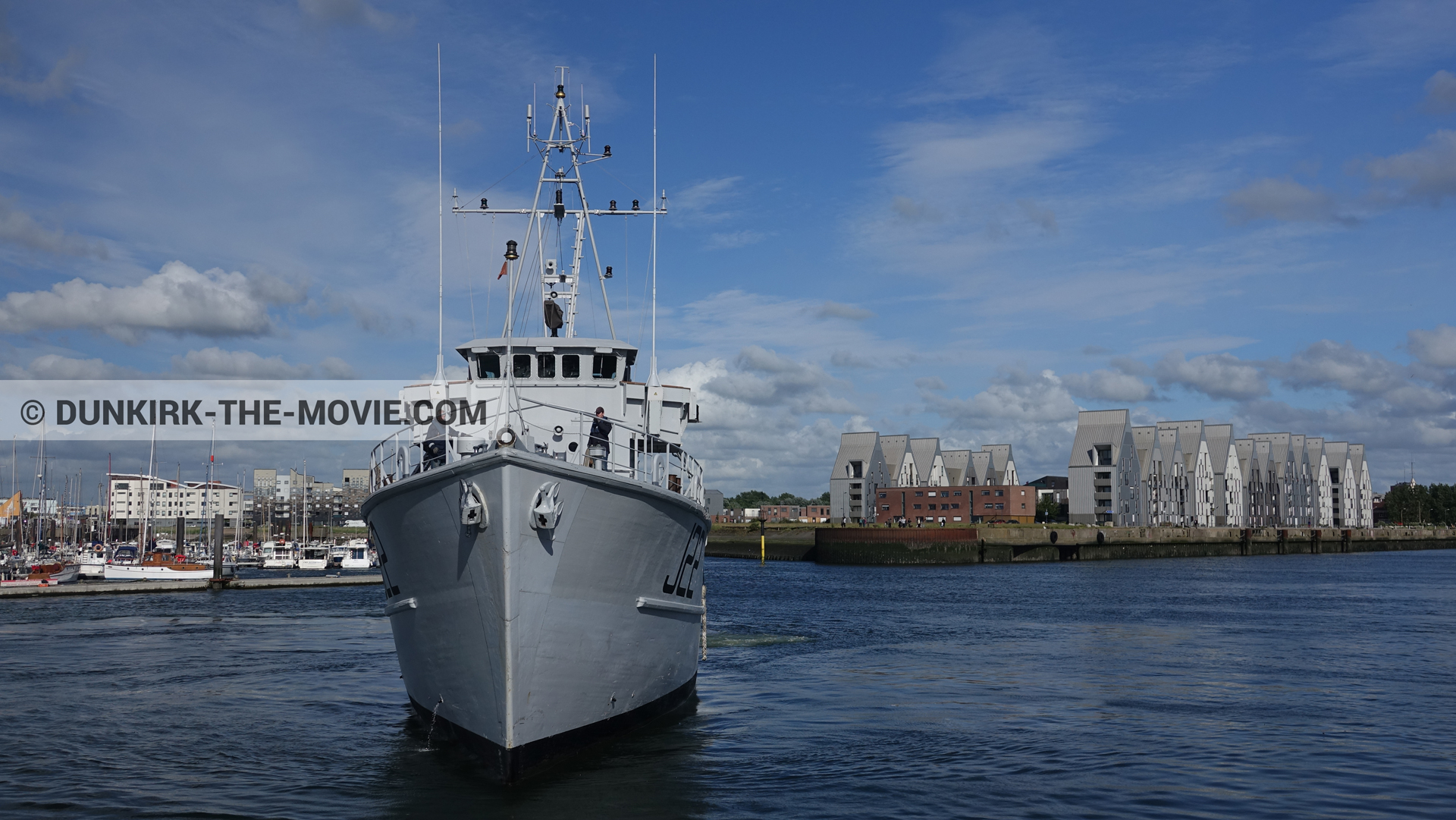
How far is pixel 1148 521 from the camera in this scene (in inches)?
4227

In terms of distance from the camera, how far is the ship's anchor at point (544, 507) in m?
11.4

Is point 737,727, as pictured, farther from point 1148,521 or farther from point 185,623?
point 1148,521

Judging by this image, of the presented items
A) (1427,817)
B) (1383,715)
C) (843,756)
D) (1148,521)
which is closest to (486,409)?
(843,756)

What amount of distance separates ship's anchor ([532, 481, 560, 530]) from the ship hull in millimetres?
54

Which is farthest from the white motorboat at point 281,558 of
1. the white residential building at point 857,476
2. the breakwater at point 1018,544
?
the white residential building at point 857,476

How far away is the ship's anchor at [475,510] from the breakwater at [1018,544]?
71703 mm

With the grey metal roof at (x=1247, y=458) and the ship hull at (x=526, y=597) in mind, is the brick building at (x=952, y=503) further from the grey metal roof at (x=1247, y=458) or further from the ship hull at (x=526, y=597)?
the ship hull at (x=526, y=597)

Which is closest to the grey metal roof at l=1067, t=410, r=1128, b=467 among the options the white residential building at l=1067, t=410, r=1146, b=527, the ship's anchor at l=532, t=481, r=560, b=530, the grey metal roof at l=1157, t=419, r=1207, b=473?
the white residential building at l=1067, t=410, r=1146, b=527

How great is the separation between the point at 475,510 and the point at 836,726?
27.9 ft

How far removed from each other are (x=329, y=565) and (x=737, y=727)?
77.1 meters

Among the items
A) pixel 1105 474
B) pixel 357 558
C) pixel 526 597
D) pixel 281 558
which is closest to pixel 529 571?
pixel 526 597

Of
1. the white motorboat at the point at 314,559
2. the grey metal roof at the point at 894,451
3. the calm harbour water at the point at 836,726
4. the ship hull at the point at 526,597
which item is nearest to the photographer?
the ship hull at the point at 526,597

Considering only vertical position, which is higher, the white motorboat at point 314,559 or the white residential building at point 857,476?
the white residential building at point 857,476

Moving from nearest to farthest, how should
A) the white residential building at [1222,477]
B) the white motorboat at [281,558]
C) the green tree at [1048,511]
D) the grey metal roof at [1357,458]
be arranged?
the white motorboat at [281,558]
the white residential building at [1222,477]
the green tree at [1048,511]
the grey metal roof at [1357,458]
